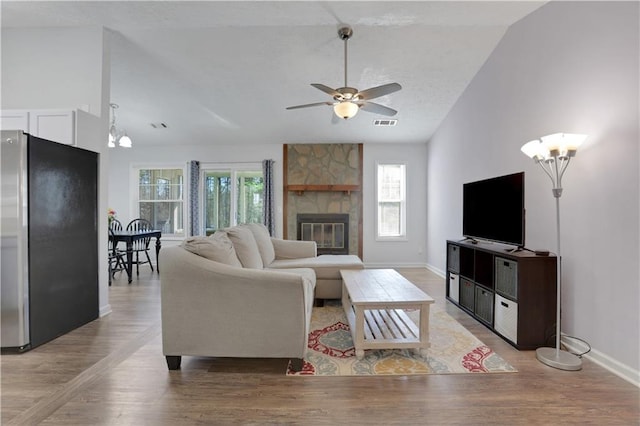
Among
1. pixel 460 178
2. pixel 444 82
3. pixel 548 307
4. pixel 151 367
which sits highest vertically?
pixel 444 82

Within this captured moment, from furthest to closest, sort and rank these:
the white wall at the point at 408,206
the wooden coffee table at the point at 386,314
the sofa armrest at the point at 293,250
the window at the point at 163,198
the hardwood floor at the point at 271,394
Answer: the window at the point at 163,198, the white wall at the point at 408,206, the sofa armrest at the point at 293,250, the wooden coffee table at the point at 386,314, the hardwood floor at the point at 271,394

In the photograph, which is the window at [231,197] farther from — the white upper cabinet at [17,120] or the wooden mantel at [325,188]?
the white upper cabinet at [17,120]

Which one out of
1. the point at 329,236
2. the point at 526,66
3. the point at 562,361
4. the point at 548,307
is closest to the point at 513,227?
the point at 548,307

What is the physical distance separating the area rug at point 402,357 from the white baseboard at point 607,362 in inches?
25.5

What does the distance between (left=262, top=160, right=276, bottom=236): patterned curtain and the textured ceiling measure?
75 cm

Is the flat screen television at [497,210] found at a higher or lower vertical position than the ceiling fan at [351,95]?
lower

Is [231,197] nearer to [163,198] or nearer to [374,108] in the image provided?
[163,198]

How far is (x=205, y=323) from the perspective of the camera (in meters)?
2.05

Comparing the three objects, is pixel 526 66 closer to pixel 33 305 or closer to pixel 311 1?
pixel 311 1

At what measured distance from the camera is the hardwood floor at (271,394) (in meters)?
1.62

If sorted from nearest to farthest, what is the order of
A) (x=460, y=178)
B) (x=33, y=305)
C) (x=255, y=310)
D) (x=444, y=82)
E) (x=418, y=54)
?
(x=255, y=310)
(x=33, y=305)
(x=418, y=54)
(x=444, y=82)
(x=460, y=178)

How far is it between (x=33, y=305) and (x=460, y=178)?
4927 millimetres

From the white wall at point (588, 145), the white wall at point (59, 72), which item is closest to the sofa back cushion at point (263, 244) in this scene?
the white wall at point (59, 72)

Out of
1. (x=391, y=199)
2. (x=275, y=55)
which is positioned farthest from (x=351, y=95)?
(x=391, y=199)
